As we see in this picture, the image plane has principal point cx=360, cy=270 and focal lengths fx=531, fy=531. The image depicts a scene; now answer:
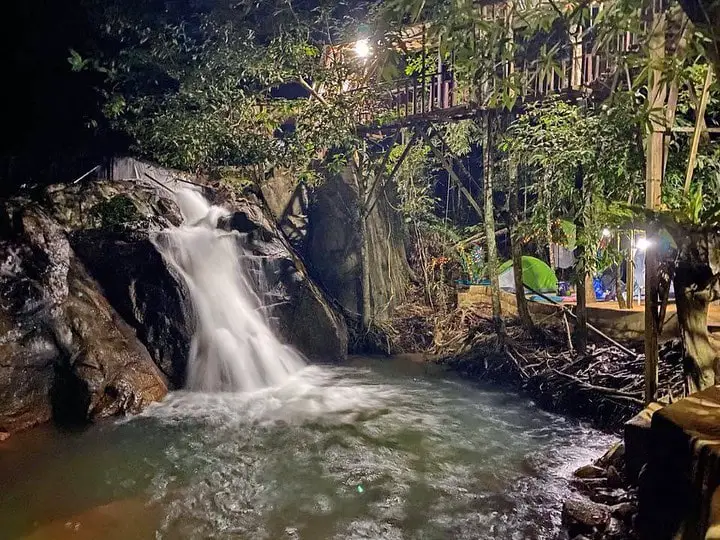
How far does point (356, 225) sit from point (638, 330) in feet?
22.0

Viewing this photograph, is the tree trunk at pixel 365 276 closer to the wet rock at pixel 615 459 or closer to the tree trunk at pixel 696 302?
the wet rock at pixel 615 459

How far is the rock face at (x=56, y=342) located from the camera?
267 inches

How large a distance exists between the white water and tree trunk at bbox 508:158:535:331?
4243 millimetres

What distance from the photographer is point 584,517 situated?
4.14m

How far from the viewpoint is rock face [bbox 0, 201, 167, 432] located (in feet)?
22.2

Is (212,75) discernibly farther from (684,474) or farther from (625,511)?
(684,474)

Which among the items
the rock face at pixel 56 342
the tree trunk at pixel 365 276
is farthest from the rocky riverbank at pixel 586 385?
the rock face at pixel 56 342

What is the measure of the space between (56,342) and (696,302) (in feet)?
24.5

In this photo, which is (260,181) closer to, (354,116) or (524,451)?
(354,116)

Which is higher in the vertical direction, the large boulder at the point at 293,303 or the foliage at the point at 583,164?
the foliage at the point at 583,164

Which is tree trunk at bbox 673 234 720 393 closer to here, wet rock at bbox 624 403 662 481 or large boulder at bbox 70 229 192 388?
wet rock at bbox 624 403 662 481

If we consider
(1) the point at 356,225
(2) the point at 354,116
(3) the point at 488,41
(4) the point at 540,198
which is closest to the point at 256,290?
(1) the point at 356,225

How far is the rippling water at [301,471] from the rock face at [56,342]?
40 cm

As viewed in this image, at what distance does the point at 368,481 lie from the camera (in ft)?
17.5
